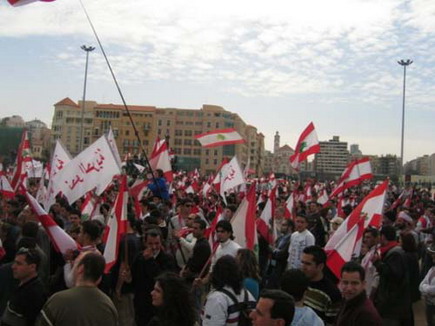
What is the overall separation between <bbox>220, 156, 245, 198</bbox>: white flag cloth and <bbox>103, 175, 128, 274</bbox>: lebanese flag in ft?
31.4

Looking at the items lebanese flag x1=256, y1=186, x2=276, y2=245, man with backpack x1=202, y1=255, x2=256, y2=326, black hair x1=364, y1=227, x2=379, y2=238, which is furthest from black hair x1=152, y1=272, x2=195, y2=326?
lebanese flag x1=256, y1=186, x2=276, y2=245

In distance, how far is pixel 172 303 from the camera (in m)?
3.94

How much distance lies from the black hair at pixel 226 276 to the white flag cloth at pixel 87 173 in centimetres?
586

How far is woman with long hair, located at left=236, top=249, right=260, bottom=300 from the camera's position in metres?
5.15

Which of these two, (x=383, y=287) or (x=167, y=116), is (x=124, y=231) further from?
(x=167, y=116)

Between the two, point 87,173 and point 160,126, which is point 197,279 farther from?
point 160,126

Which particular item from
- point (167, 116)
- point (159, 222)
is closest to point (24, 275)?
point (159, 222)

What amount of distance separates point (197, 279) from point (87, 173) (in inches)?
198

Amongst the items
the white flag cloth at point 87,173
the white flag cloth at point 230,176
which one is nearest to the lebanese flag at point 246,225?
the white flag cloth at point 87,173

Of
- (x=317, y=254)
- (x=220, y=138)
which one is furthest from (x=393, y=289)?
(x=220, y=138)

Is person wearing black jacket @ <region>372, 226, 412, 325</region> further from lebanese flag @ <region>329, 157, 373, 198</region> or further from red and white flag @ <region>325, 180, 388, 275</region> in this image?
lebanese flag @ <region>329, 157, 373, 198</region>

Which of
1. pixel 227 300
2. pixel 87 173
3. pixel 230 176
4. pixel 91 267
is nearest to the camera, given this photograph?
pixel 91 267

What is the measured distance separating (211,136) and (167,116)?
349 feet

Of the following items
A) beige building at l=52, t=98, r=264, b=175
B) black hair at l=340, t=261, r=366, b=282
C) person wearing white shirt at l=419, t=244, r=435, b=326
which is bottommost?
person wearing white shirt at l=419, t=244, r=435, b=326
